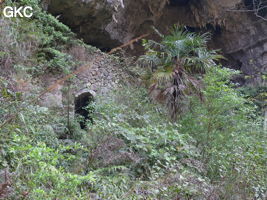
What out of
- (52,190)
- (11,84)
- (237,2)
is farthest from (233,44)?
(52,190)

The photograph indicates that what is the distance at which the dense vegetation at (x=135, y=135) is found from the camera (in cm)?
307

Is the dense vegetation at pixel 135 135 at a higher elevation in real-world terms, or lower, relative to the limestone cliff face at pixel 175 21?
lower

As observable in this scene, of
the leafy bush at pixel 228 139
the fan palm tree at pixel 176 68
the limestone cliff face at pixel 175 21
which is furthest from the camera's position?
the limestone cliff face at pixel 175 21

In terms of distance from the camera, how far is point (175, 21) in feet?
42.4

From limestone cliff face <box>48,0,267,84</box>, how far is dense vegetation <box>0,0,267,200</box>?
1.03 metres

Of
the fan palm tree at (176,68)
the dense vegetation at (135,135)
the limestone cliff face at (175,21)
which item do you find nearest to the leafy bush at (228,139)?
the dense vegetation at (135,135)

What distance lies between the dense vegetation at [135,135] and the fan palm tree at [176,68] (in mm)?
26

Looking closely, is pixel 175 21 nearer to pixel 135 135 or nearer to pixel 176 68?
Result: pixel 176 68

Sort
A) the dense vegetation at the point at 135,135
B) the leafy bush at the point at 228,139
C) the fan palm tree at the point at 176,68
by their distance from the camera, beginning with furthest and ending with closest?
the fan palm tree at the point at 176,68 < the leafy bush at the point at 228,139 < the dense vegetation at the point at 135,135

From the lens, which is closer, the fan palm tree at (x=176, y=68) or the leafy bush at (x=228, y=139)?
the leafy bush at (x=228, y=139)

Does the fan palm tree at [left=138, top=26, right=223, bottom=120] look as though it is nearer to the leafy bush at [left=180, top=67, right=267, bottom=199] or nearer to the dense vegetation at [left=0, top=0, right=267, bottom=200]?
the dense vegetation at [left=0, top=0, right=267, bottom=200]

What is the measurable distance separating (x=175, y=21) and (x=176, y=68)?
582cm

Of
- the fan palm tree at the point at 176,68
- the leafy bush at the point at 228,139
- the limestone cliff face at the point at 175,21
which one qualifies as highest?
the limestone cliff face at the point at 175,21

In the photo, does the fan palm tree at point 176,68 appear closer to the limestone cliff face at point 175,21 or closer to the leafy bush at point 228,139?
the leafy bush at point 228,139
